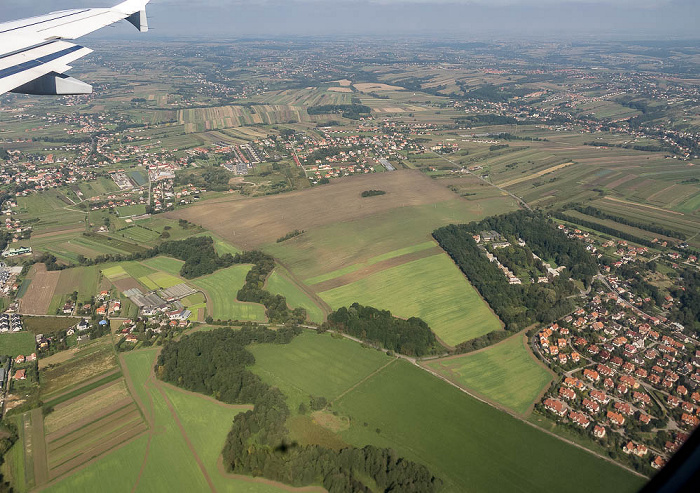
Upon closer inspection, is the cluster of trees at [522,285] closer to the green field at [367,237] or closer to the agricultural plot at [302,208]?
the green field at [367,237]

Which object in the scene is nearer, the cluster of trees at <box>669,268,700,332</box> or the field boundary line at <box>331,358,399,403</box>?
the field boundary line at <box>331,358,399,403</box>

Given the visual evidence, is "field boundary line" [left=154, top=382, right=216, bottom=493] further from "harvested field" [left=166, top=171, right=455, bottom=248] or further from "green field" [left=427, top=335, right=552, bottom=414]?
"harvested field" [left=166, top=171, right=455, bottom=248]

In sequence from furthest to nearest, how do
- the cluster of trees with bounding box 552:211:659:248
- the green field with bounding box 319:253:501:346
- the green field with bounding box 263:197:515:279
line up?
the cluster of trees with bounding box 552:211:659:248 → the green field with bounding box 263:197:515:279 → the green field with bounding box 319:253:501:346

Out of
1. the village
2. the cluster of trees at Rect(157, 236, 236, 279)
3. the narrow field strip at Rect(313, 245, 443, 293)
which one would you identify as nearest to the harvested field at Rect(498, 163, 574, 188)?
the narrow field strip at Rect(313, 245, 443, 293)

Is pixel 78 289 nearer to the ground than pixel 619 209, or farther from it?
nearer to the ground

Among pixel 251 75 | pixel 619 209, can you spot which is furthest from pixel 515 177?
pixel 251 75

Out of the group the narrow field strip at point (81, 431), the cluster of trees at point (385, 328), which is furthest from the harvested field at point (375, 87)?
the narrow field strip at point (81, 431)

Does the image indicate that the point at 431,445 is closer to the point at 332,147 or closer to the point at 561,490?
the point at 561,490

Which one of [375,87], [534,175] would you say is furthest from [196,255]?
[375,87]
